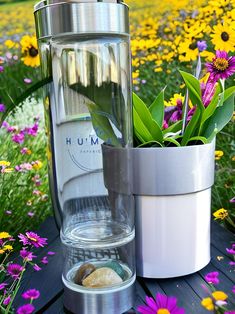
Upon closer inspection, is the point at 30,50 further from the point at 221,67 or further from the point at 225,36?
the point at 221,67

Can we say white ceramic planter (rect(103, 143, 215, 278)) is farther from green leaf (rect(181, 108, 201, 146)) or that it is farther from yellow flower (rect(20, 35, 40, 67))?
yellow flower (rect(20, 35, 40, 67))

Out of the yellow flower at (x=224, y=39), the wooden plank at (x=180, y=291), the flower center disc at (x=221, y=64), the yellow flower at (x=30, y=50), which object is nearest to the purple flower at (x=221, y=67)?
the flower center disc at (x=221, y=64)

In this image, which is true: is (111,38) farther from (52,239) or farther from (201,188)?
(52,239)

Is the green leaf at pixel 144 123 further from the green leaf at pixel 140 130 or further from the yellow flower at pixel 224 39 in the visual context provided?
the yellow flower at pixel 224 39

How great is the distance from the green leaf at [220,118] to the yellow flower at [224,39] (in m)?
0.42

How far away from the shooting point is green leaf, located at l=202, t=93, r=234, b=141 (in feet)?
3.39

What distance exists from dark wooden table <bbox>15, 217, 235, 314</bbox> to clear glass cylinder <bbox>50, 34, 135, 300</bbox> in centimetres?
6

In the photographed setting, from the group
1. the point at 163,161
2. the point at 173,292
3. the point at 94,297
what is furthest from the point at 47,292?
the point at 163,161

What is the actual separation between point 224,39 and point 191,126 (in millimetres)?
556

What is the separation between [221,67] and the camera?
1077 millimetres

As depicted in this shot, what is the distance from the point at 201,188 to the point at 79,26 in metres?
0.41

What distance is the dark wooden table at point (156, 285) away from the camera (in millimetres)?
930

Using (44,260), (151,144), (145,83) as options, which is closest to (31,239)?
(44,260)

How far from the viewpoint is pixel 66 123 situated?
990 mm
